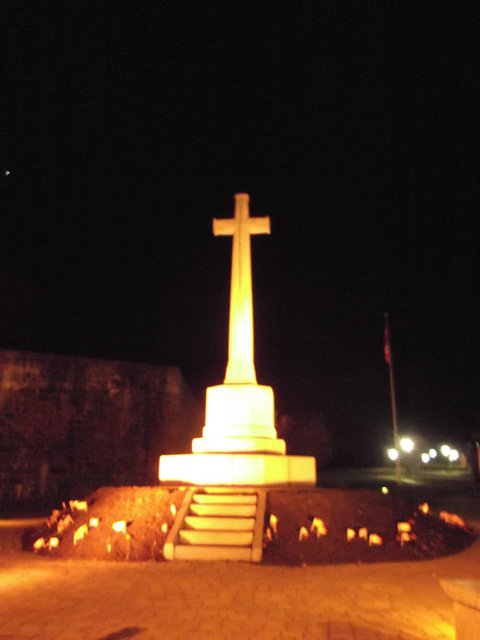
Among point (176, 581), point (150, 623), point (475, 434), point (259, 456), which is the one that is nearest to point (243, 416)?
point (259, 456)

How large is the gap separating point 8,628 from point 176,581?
204 centimetres

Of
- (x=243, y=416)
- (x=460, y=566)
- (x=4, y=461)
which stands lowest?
(x=460, y=566)

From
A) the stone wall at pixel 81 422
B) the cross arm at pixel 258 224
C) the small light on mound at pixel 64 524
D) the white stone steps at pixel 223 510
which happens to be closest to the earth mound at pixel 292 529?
the small light on mound at pixel 64 524

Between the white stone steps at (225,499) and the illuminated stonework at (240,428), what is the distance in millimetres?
696

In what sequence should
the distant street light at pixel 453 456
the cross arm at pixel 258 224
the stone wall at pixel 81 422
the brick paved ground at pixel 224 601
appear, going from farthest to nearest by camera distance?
the distant street light at pixel 453 456
the stone wall at pixel 81 422
the cross arm at pixel 258 224
the brick paved ground at pixel 224 601

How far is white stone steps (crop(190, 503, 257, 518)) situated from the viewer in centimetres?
791

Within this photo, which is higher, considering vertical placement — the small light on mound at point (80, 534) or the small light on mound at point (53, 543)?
the small light on mound at point (80, 534)

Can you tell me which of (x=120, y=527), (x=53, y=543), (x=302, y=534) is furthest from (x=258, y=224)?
(x=53, y=543)

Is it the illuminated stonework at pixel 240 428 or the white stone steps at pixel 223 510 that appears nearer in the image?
the white stone steps at pixel 223 510

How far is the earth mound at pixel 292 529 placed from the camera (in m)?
7.14

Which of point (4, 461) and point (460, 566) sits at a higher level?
point (4, 461)

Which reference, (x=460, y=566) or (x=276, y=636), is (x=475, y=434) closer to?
(x=460, y=566)

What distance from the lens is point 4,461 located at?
1534cm

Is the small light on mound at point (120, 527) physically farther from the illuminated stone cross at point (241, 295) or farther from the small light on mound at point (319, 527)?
the illuminated stone cross at point (241, 295)
